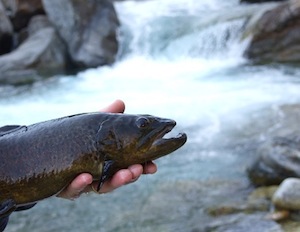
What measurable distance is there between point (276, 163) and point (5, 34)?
11179 millimetres

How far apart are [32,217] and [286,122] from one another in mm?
3916

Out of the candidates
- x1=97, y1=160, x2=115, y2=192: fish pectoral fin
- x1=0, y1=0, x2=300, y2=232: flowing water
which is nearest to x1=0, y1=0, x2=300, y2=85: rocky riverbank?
x1=0, y1=0, x2=300, y2=232: flowing water

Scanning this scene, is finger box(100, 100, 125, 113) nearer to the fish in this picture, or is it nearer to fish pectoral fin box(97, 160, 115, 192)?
the fish

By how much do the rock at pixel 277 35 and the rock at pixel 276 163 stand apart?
6498mm

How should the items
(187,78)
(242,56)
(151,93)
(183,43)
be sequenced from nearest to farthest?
(151,93), (187,78), (242,56), (183,43)

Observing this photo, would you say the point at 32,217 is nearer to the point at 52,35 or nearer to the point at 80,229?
the point at 80,229

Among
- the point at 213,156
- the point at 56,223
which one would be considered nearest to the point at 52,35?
the point at 213,156

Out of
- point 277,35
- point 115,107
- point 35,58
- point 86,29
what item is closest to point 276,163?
point 115,107

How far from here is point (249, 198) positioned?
18.3 ft

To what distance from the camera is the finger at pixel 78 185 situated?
216cm

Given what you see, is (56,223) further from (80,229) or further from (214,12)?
(214,12)

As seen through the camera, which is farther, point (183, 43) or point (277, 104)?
point (183, 43)

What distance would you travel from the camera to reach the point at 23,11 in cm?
1642

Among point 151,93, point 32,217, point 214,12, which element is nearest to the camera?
point 32,217
